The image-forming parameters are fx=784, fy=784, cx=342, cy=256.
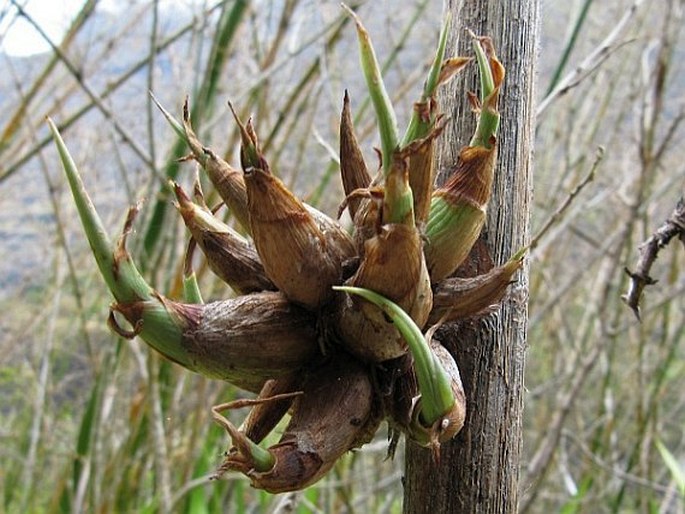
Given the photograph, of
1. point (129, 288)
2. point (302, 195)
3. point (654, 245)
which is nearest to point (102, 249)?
point (129, 288)

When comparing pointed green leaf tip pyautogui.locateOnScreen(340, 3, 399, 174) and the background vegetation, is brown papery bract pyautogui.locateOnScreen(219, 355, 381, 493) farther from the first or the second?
the background vegetation

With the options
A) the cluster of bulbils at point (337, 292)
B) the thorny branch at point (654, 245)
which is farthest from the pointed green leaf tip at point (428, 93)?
the thorny branch at point (654, 245)

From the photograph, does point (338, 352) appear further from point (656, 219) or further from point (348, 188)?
point (656, 219)

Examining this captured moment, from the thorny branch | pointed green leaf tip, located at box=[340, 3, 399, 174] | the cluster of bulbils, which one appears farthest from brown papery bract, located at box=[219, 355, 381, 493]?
the thorny branch

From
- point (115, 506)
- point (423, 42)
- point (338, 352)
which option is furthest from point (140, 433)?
point (423, 42)

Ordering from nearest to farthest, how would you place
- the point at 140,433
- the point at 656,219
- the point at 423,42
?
the point at 140,433, the point at 423,42, the point at 656,219

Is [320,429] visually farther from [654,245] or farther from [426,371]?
[654,245]

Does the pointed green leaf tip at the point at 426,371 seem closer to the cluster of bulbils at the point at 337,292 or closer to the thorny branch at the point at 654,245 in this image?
the cluster of bulbils at the point at 337,292
